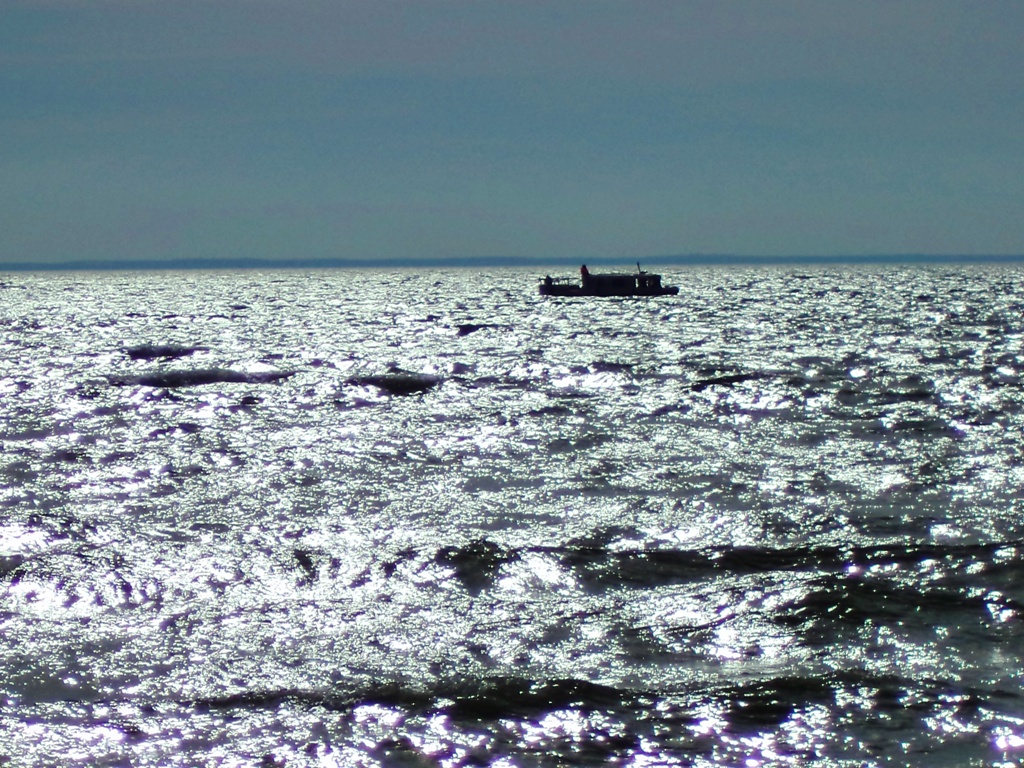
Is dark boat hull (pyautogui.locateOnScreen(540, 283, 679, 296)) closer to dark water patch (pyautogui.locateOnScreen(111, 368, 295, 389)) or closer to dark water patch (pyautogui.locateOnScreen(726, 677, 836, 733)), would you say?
dark water patch (pyautogui.locateOnScreen(111, 368, 295, 389))

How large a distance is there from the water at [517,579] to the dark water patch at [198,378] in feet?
20.0

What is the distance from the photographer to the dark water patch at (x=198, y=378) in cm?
4347

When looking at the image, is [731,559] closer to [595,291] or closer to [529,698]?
[529,698]

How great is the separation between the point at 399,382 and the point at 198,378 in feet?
28.4

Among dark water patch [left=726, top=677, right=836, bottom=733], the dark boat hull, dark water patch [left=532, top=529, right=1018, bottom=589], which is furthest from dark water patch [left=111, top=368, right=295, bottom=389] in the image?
the dark boat hull

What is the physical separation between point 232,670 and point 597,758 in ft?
15.1

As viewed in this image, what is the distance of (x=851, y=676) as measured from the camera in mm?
12812

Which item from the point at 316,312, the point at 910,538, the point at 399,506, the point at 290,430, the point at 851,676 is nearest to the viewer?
the point at 851,676

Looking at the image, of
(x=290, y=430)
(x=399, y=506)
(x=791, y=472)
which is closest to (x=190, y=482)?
(x=399, y=506)

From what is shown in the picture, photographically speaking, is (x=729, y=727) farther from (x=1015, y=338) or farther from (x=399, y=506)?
(x=1015, y=338)

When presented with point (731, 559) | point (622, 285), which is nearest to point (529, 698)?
point (731, 559)

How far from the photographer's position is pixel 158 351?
198ft

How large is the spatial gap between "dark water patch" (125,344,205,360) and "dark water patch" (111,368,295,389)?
9356 millimetres

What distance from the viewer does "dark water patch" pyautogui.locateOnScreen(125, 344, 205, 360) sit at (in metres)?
57.4
